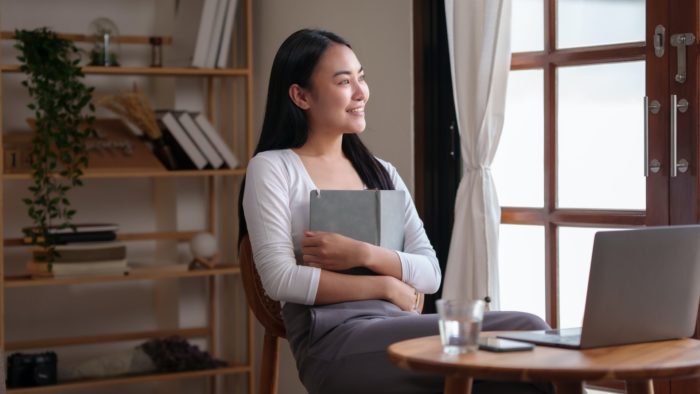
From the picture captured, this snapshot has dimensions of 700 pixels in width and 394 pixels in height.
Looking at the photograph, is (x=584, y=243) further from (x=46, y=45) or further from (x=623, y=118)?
(x=46, y=45)

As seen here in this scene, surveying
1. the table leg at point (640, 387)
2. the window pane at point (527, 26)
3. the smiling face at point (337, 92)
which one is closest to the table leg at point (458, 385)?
the table leg at point (640, 387)

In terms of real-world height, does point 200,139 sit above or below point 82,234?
above

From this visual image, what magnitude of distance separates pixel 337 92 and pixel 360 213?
309 millimetres

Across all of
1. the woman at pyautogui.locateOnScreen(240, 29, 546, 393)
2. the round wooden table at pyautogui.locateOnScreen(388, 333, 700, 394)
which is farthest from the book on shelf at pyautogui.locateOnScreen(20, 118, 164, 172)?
the round wooden table at pyautogui.locateOnScreen(388, 333, 700, 394)

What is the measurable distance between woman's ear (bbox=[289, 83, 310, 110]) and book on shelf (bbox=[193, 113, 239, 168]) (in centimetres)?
126

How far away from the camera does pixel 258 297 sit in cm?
255

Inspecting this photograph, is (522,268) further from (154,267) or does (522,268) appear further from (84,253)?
(84,253)

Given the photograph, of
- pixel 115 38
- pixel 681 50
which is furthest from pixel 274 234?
pixel 115 38

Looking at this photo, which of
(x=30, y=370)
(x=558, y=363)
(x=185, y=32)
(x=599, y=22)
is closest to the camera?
(x=558, y=363)

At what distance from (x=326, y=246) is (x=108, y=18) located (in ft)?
6.71

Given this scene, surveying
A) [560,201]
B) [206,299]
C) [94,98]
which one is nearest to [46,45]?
[94,98]

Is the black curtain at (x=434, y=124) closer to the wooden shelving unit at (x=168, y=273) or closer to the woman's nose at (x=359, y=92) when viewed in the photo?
the wooden shelving unit at (x=168, y=273)

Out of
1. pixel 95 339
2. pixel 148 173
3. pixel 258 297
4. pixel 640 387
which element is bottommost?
pixel 95 339

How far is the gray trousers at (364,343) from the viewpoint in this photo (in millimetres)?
1861
